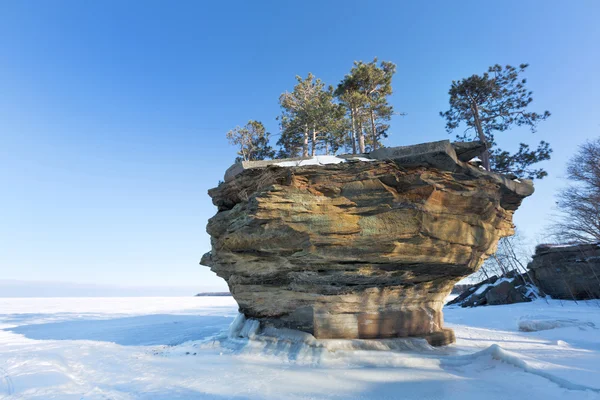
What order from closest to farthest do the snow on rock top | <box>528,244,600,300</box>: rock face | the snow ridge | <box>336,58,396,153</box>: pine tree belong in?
the snow ridge → the snow on rock top → <box>336,58,396,153</box>: pine tree → <box>528,244,600,300</box>: rock face

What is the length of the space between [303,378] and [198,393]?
236cm

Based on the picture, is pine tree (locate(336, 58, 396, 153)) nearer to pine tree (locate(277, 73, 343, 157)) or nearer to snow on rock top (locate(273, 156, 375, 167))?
pine tree (locate(277, 73, 343, 157))

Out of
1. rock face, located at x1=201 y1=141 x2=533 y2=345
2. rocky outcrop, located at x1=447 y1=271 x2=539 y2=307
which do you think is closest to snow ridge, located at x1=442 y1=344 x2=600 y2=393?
rock face, located at x1=201 y1=141 x2=533 y2=345

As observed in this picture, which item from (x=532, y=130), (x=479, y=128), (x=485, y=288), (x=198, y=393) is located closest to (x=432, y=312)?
(x=198, y=393)

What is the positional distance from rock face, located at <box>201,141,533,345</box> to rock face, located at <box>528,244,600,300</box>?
Result: 1749 cm

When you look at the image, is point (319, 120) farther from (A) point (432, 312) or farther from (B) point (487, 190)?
(A) point (432, 312)

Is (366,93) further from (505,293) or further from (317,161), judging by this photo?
(505,293)

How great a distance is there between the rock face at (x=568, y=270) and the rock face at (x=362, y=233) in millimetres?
17495

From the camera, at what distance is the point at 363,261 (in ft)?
30.7

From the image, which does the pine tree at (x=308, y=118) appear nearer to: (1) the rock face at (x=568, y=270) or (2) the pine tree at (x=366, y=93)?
(2) the pine tree at (x=366, y=93)

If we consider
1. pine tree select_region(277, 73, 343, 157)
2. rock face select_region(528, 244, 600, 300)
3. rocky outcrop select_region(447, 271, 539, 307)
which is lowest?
rocky outcrop select_region(447, 271, 539, 307)

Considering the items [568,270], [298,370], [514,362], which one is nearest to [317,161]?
[298,370]

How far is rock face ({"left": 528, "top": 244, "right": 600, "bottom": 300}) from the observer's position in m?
21.5

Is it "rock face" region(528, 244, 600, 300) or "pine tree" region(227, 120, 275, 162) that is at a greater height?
"pine tree" region(227, 120, 275, 162)
